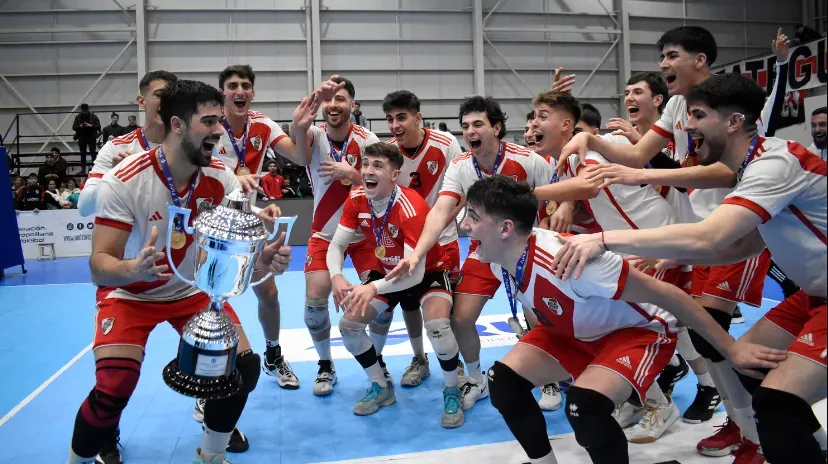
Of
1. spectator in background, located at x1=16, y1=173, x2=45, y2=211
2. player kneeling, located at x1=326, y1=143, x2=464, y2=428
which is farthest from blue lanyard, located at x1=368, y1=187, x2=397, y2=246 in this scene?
spectator in background, located at x1=16, y1=173, x2=45, y2=211

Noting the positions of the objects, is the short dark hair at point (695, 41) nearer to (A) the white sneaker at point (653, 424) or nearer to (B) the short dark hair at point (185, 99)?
(A) the white sneaker at point (653, 424)

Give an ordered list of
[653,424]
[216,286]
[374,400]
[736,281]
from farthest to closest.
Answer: [374,400]
[653,424]
[736,281]
[216,286]

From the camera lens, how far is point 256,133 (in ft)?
17.8

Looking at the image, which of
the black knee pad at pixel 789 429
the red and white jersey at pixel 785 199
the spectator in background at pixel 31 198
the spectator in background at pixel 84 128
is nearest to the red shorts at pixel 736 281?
the red and white jersey at pixel 785 199

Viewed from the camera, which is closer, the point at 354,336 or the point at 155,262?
the point at 155,262

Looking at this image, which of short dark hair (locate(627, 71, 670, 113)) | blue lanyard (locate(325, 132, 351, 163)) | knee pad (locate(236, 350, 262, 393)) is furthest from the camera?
A: blue lanyard (locate(325, 132, 351, 163))

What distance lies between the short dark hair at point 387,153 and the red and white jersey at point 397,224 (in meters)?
0.23

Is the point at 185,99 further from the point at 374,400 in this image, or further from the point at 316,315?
the point at 374,400

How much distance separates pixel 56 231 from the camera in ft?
47.1

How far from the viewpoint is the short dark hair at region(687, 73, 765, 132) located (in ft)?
9.05

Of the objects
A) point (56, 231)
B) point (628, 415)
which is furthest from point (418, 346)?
point (56, 231)

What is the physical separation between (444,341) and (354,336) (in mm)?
666

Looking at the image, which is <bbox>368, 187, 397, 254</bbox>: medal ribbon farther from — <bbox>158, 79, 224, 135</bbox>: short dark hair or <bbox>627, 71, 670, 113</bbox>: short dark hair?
<bbox>627, 71, 670, 113</bbox>: short dark hair

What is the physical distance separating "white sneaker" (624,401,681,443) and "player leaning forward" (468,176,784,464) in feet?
3.27
